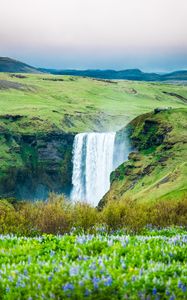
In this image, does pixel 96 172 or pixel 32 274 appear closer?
pixel 32 274

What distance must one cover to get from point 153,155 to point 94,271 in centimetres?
10720

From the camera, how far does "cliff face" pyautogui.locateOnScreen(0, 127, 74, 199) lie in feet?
550

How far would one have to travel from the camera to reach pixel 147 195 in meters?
83.0

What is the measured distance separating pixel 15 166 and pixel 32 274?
161m

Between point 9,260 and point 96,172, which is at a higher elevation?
point 9,260

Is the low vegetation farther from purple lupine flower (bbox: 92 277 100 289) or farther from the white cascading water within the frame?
the white cascading water

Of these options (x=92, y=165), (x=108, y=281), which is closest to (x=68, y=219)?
(x=108, y=281)

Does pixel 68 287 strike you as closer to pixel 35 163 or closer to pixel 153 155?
pixel 153 155

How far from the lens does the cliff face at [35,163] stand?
167500mm

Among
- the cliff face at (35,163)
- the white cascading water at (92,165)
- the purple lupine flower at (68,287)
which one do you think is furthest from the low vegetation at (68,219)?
the cliff face at (35,163)

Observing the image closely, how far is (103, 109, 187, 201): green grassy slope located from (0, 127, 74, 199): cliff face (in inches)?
1669

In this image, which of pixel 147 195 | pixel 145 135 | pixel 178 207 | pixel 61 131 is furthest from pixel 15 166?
pixel 178 207

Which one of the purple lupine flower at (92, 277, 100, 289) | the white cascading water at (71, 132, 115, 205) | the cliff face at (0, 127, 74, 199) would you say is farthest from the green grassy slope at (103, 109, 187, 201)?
the purple lupine flower at (92, 277, 100, 289)

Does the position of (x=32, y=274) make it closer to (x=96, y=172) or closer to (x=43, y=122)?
(x=96, y=172)
